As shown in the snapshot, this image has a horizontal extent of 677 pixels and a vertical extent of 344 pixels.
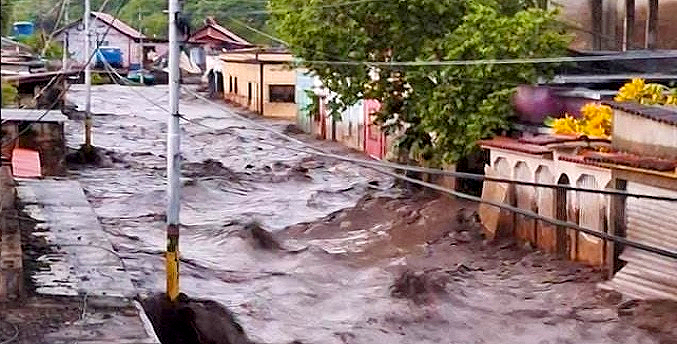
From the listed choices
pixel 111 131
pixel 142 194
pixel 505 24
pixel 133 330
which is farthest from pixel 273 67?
pixel 133 330

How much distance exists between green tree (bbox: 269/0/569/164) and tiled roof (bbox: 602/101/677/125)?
4.09 meters

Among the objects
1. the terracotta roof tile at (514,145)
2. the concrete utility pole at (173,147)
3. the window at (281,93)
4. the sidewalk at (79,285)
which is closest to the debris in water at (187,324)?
the concrete utility pole at (173,147)

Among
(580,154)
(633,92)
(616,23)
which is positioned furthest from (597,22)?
(580,154)

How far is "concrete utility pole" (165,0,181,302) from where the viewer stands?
555 inches

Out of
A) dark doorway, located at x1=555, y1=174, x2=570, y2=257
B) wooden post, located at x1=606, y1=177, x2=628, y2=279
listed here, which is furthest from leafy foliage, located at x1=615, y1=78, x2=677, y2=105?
wooden post, located at x1=606, y1=177, x2=628, y2=279

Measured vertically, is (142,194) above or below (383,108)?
below

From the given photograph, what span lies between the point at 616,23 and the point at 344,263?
34.6 feet

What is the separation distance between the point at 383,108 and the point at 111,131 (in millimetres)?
24466

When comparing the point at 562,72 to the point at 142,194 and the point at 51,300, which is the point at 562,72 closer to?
the point at 142,194

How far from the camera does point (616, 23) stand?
28.0 meters

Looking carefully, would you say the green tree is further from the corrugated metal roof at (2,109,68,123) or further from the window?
the window

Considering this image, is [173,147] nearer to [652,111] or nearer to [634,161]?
[634,161]

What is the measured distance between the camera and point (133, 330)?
11.6 metres

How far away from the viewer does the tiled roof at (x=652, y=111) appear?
1688 centimetres
